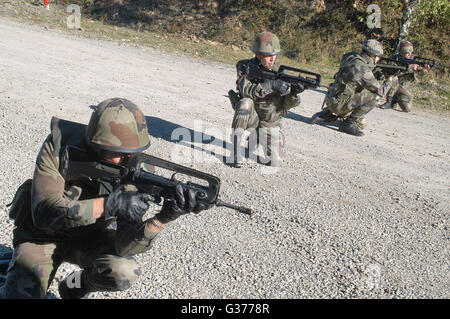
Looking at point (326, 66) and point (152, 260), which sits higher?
point (326, 66)

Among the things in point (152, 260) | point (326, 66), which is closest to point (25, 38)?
point (326, 66)

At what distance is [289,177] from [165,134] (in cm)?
233

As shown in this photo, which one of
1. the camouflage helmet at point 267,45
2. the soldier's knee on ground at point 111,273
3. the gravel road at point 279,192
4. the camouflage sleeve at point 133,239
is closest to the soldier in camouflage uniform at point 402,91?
the gravel road at point 279,192

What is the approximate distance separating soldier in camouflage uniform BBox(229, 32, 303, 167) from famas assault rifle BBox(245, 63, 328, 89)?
0.06 meters

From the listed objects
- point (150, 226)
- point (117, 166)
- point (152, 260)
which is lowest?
point (152, 260)

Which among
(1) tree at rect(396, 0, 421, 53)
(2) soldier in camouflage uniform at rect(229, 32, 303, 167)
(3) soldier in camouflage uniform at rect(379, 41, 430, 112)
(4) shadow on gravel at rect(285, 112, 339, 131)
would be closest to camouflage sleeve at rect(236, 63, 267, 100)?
(2) soldier in camouflage uniform at rect(229, 32, 303, 167)

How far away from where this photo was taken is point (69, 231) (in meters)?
3.10

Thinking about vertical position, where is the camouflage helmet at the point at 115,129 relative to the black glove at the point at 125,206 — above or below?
above

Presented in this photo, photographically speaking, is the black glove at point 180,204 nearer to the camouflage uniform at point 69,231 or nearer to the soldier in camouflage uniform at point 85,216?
the soldier in camouflage uniform at point 85,216

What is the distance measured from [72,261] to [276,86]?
4109 millimetres

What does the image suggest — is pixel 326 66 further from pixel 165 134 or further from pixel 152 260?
pixel 152 260

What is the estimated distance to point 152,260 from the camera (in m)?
3.96

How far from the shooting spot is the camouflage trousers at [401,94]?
36.5 feet
